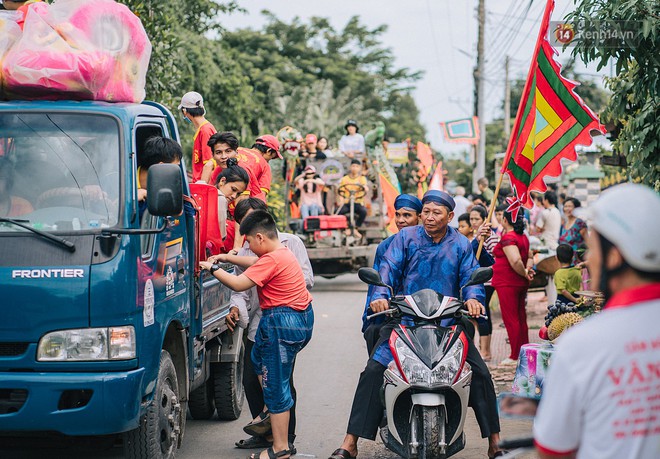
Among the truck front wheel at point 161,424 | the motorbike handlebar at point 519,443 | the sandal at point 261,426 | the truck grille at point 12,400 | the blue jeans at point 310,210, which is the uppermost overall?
the blue jeans at point 310,210

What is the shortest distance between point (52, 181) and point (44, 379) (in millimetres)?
1161

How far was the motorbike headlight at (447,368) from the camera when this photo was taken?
5.67 meters

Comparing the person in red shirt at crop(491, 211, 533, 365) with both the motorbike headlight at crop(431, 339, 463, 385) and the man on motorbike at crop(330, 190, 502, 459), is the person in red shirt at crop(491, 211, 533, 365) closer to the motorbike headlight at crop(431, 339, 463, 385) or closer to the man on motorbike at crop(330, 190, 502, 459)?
the man on motorbike at crop(330, 190, 502, 459)

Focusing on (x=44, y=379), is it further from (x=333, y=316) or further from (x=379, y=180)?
(x=379, y=180)

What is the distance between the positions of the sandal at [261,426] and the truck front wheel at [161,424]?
74 cm

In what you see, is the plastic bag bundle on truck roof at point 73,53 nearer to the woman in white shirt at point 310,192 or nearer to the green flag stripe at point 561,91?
the green flag stripe at point 561,91

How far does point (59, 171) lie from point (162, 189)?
2.12 feet

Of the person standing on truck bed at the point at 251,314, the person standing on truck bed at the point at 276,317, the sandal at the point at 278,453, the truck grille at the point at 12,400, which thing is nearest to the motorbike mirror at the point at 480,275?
the person standing on truck bed at the point at 276,317

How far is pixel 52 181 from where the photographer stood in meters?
5.38

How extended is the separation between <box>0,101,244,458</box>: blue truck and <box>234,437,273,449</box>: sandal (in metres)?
0.99

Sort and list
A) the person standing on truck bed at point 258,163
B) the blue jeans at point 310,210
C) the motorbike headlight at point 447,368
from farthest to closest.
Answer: the blue jeans at point 310,210 → the person standing on truck bed at point 258,163 → the motorbike headlight at point 447,368

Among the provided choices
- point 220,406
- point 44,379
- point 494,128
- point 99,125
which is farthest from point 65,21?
point 494,128

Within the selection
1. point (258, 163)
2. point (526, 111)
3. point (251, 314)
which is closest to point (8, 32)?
point (251, 314)

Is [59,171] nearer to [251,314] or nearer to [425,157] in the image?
[251,314]
